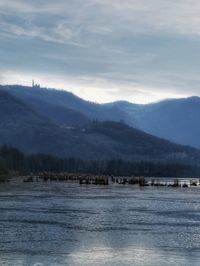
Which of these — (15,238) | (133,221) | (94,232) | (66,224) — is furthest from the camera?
(133,221)

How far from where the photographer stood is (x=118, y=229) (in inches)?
2111

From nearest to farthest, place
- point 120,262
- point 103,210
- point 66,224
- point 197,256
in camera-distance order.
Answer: point 120,262, point 197,256, point 66,224, point 103,210

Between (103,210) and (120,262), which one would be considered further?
(103,210)

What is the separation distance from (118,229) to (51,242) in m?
10.9

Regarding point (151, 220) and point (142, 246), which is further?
point (151, 220)

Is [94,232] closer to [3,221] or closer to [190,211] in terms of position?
[3,221]

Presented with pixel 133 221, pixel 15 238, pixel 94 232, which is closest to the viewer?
pixel 15 238

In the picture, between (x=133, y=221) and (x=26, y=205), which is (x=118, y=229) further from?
(x=26, y=205)

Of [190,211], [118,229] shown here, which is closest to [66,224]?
[118,229]

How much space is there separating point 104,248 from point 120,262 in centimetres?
581

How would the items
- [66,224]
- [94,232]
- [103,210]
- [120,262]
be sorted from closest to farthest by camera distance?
1. [120,262]
2. [94,232]
3. [66,224]
4. [103,210]

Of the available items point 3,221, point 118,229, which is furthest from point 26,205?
point 118,229

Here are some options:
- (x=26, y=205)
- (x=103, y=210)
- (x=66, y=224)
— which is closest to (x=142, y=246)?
(x=66, y=224)

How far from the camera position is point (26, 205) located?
258 feet
